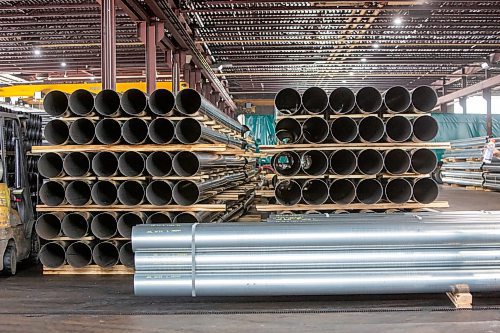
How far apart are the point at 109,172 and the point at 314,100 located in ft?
9.52

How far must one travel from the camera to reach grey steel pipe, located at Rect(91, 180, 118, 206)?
544 cm

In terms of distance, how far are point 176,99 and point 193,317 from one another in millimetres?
2697

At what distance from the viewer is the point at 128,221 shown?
18.5 ft

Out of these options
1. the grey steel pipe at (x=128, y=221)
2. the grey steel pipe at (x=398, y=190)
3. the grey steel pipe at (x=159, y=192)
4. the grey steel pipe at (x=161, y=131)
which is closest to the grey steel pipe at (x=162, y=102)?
the grey steel pipe at (x=161, y=131)

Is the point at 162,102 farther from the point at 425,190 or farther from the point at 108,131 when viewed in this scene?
the point at 425,190

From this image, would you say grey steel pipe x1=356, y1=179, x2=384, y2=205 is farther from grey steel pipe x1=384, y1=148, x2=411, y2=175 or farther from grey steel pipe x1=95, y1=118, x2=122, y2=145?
grey steel pipe x1=95, y1=118, x2=122, y2=145

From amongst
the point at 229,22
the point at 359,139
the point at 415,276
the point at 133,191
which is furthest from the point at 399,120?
the point at 229,22

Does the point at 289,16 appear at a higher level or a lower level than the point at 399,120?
higher

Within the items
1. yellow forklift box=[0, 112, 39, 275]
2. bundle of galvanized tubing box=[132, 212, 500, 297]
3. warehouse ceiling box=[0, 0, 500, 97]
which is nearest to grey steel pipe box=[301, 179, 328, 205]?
bundle of galvanized tubing box=[132, 212, 500, 297]

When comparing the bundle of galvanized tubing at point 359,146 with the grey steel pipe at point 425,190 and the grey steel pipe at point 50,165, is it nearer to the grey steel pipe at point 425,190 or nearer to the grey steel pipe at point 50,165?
the grey steel pipe at point 425,190

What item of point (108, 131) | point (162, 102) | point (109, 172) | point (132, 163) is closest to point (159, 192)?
point (132, 163)

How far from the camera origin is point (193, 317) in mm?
3865

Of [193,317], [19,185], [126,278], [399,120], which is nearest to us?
[193,317]

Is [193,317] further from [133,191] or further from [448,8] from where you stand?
[448,8]
